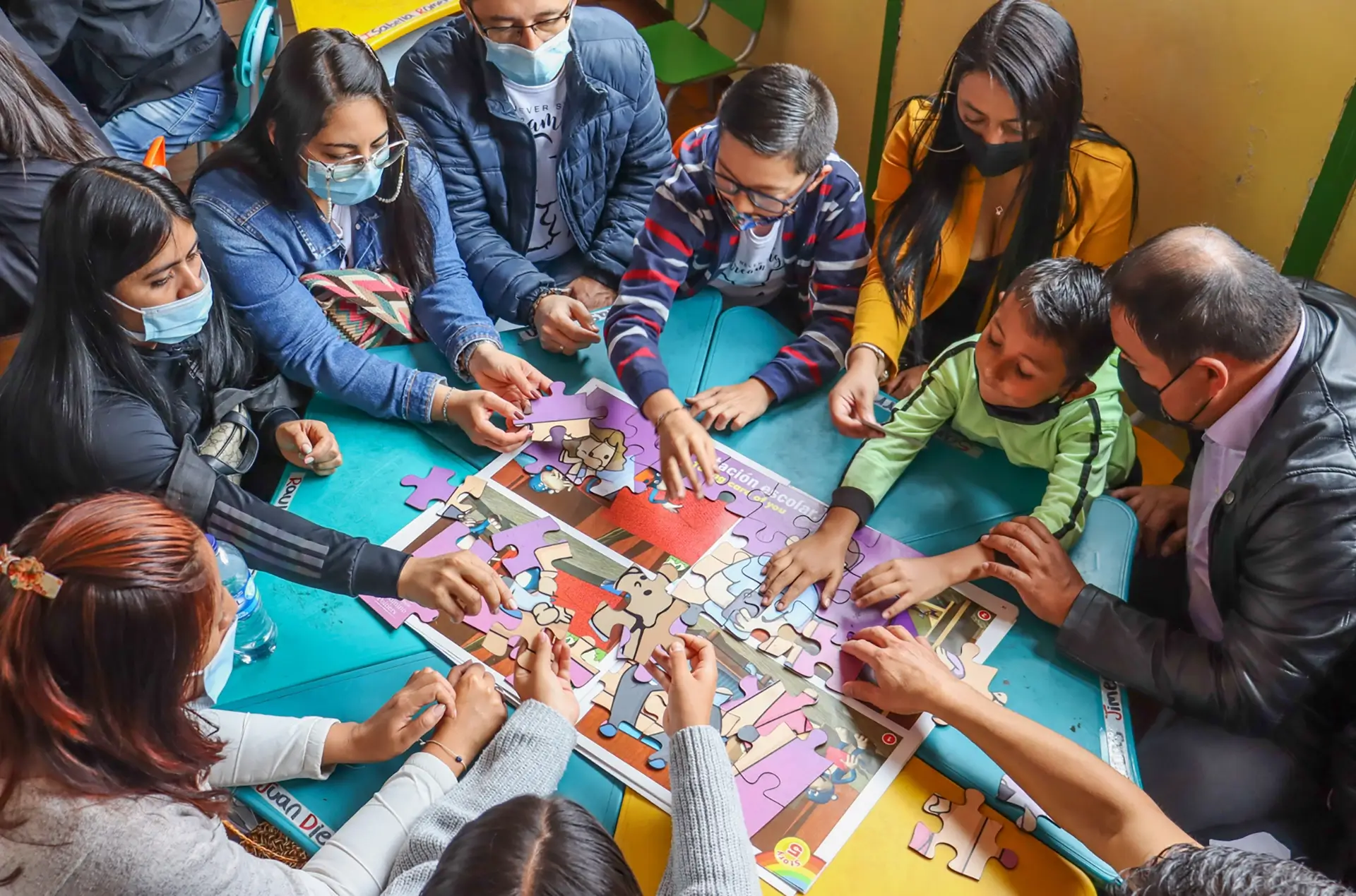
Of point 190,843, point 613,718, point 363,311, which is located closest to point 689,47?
point 363,311

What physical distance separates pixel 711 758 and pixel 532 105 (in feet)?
5.84

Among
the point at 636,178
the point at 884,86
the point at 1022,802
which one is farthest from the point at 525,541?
the point at 884,86

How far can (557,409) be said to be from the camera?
1969 millimetres

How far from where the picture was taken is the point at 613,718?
147 cm

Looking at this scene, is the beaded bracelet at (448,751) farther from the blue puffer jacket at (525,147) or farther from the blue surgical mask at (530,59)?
the blue surgical mask at (530,59)

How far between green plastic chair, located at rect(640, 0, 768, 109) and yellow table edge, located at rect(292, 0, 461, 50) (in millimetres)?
873

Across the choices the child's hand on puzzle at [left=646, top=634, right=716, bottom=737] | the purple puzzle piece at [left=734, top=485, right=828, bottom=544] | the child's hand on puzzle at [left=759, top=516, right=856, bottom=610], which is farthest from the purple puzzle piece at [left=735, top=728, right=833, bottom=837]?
the purple puzzle piece at [left=734, top=485, right=828, bottom=544]

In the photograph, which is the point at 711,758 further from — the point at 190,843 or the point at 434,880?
the point at 190,843

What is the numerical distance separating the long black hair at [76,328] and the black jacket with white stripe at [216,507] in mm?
27

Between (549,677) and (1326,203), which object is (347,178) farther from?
(1326,203)

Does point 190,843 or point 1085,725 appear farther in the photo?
point 1085,725

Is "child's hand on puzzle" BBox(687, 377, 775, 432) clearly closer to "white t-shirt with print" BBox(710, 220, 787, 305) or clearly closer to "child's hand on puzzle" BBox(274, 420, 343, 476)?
"white t-shirt with print" BBox(710, 220, 787, 305)

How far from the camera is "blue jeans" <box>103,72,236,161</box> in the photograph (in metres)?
3.01

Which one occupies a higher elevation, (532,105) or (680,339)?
(532,105)
